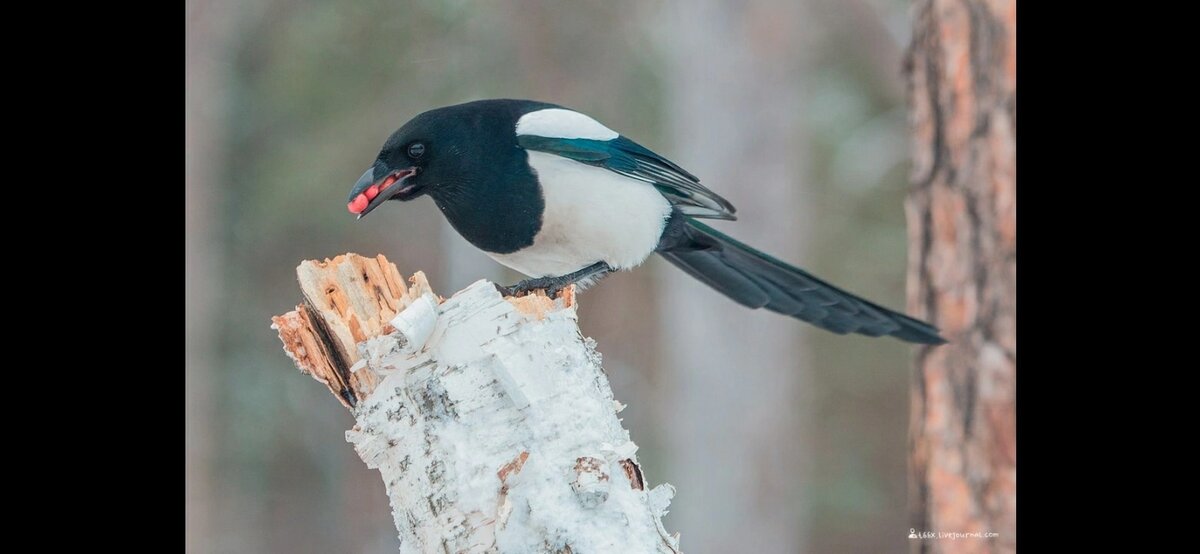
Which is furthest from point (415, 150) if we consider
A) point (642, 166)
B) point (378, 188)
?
point (642, 166)

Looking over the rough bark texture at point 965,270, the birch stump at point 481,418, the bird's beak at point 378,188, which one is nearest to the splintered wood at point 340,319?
the birch stump at point 481,418

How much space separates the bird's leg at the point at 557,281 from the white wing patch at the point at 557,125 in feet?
1.42

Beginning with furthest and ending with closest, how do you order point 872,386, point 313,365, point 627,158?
point 872,386
point 627,158
point 313,365

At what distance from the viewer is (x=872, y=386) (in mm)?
11906

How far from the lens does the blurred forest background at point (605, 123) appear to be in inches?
236

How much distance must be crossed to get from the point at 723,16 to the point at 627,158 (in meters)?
2.44

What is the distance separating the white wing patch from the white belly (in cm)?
7

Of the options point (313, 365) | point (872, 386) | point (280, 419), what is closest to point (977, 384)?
point (313, 365)

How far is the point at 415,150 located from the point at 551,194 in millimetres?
447

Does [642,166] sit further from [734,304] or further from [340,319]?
[734,304]

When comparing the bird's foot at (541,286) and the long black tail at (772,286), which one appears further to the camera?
the long black tail at (772,286)

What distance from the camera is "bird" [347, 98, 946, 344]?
3.41 metres

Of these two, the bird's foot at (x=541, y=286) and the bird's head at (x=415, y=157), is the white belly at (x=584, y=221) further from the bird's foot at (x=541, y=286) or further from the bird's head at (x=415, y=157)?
the bird's head at (x=415, y=157)

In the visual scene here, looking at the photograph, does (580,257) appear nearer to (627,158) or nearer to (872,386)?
(627,158)
